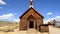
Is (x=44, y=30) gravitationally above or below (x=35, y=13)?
below

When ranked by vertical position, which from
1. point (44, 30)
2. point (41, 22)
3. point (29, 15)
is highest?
point (29, 15)

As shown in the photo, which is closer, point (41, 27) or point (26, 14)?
point (41, 27)

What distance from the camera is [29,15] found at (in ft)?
114

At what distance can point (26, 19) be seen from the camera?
3453 cm

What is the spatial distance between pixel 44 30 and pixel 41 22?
3.92 meters

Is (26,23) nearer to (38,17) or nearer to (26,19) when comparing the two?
(26,19)

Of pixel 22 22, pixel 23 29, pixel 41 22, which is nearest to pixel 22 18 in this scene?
pixel 22 22

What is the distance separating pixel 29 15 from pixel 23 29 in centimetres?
458

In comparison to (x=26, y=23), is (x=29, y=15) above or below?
above

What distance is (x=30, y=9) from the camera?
3506cm

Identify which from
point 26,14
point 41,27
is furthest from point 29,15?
point 41,27

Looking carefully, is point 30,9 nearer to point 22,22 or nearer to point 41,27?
point 22,22

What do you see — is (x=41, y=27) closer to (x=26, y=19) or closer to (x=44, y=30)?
(x=44, y=30)

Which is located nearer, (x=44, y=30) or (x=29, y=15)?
(x=44, y=30)
